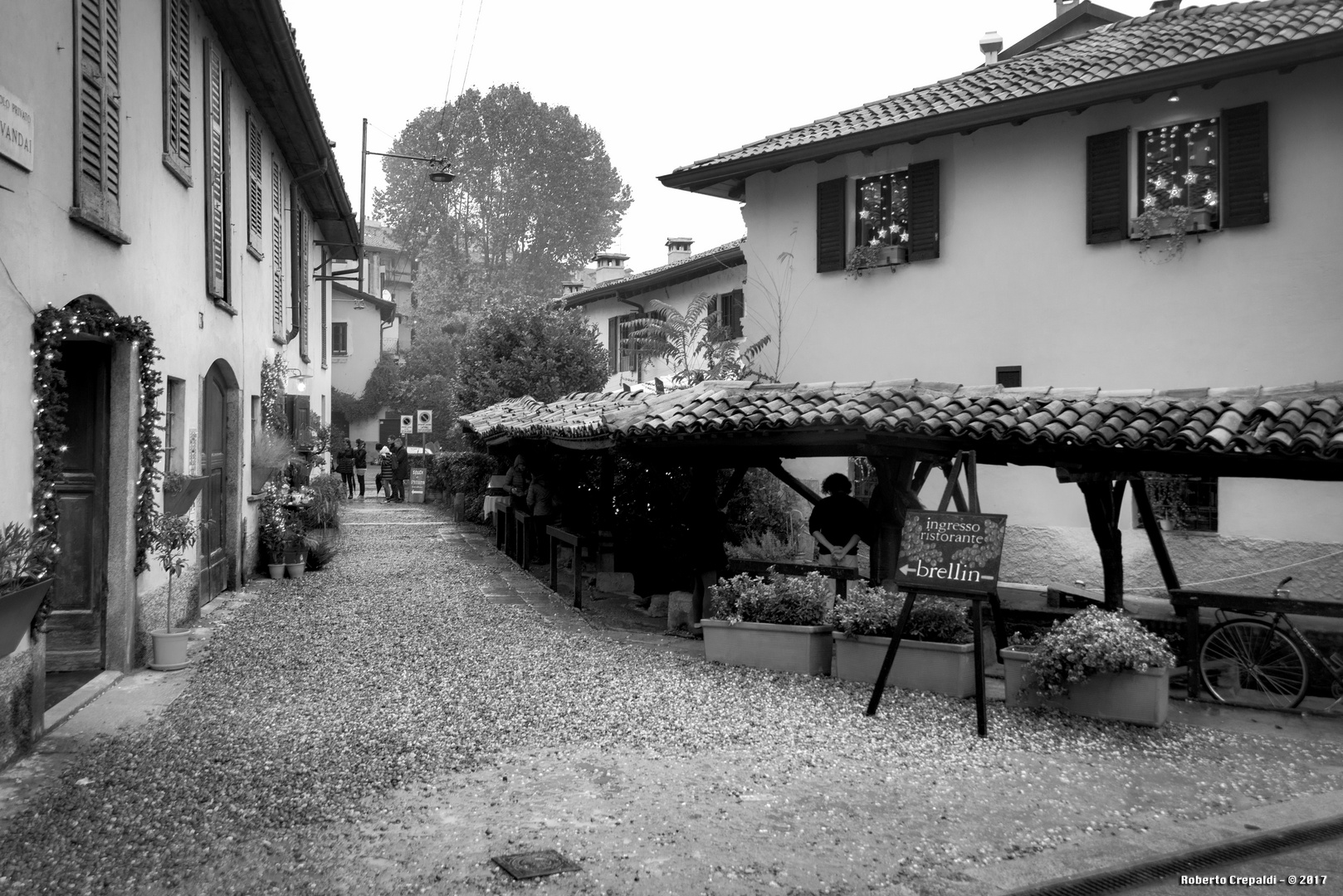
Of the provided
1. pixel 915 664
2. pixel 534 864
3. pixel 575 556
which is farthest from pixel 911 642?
pixel 575 556

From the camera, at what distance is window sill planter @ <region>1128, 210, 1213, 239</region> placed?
12023 millimetres

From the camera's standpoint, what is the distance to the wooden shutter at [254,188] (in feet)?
41.9

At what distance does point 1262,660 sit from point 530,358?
701 inches

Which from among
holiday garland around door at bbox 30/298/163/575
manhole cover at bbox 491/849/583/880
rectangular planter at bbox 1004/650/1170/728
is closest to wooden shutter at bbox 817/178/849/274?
rectangular planter at bbox 1004/650/1170/728

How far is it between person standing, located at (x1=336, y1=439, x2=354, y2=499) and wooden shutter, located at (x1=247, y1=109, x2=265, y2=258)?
16.1 meters

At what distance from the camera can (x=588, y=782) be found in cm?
566

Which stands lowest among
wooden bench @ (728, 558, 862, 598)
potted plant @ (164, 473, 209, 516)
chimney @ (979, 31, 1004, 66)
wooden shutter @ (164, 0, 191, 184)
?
wooden bench @ (728, 558, 862, 598)

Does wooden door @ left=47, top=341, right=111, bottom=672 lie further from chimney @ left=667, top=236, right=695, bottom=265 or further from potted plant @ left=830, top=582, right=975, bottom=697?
chimney @ left=667, top=236, right=695, bottom=265

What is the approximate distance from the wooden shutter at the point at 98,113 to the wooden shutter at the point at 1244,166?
10.5 meters

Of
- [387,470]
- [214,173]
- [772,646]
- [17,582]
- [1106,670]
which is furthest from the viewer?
[387,470]

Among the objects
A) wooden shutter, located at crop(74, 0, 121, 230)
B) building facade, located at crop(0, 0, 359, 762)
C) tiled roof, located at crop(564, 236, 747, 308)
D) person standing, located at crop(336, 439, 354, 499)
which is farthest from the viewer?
person standing, located at crop(336, 439, 354, 499)

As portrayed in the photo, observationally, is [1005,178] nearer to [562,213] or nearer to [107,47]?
[107,47]

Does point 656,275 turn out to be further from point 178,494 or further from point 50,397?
point 50,397

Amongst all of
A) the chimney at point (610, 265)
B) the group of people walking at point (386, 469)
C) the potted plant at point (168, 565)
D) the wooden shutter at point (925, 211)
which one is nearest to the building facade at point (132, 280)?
the potted plant at point (168, 565)
